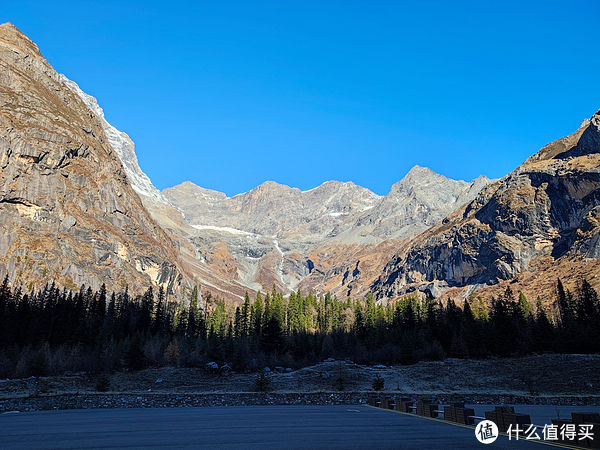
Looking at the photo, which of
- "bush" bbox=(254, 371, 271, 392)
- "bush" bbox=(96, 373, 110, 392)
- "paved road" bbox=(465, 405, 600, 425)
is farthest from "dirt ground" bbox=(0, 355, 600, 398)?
"paved road" bbox=(465, 405, 600, 425)

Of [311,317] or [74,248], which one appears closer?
[311,317]

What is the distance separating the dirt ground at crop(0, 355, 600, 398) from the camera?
58375 mm

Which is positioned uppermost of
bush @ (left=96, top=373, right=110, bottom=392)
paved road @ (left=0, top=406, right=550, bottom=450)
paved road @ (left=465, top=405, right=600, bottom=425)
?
paved road @ (left=0, top=406, right=550, bottom=450)

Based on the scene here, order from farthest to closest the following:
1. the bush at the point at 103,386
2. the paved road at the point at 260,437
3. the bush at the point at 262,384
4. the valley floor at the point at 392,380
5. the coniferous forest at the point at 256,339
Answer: the coniferous forest at the point at 256,339, the bush at the point at 262,384, the bush at the point at 103,386, the valley floor at the point at 392,380, the paved road at the point at 260,437

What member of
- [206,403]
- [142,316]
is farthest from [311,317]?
[206,403]

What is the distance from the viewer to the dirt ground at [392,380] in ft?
192

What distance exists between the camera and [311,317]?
147875 millimetres

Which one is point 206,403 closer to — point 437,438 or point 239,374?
point 239,374

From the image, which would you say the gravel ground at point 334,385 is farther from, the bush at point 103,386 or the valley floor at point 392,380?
the bush at point 103,386

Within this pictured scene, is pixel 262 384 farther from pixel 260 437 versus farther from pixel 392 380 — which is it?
pixel 260 437

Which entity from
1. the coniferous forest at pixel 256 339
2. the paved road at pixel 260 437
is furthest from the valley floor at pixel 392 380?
the paved road at pixel 260 437

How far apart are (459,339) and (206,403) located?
5724 cm

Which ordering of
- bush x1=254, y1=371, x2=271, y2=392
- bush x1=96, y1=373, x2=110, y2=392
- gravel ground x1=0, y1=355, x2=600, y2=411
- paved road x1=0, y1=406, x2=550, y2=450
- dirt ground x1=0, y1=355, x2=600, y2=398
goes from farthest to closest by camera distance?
bush x1=254, y1=371, x2=271, y2=392 → bush x1=96, y1=373, x2=110, y2=392 → dirt ground x1=0, y1=355, x2=600, y2=398 → gravel ground x1=0, y1=355, x2=600, y2=411 → paved road x1=0, y1=406, x2=550, y2=450

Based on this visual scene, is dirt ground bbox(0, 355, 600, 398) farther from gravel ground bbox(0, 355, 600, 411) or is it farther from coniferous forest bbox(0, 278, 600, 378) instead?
coniferous forest bbox(0, 278, 600, 378)
